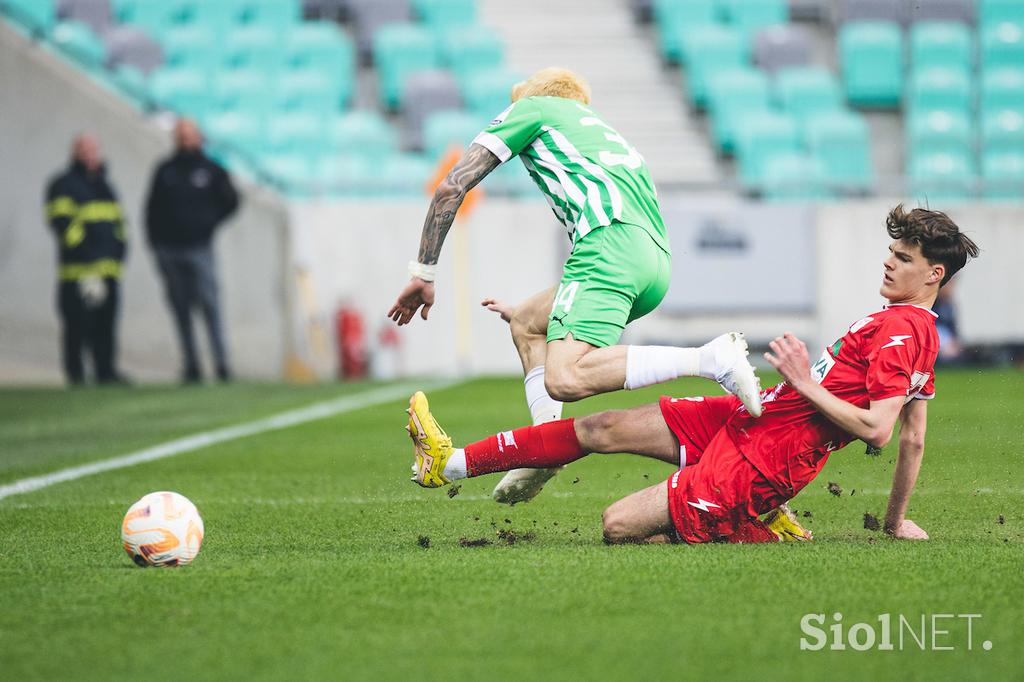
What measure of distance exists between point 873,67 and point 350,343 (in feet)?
28.7

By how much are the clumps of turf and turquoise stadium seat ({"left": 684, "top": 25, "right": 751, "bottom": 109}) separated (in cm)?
1634

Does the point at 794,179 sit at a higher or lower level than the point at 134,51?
lower

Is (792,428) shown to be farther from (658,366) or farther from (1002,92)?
(1002,92)

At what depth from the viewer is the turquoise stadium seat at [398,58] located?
2112 centimetres

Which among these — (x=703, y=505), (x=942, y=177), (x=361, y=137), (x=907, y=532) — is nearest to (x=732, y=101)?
(x=942, y=177)

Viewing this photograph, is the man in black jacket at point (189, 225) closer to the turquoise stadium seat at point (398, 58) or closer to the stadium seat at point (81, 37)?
the stadium seat at point (81, 37)

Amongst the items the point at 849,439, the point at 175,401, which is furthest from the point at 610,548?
the point at 175,401

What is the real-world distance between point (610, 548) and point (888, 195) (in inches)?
584

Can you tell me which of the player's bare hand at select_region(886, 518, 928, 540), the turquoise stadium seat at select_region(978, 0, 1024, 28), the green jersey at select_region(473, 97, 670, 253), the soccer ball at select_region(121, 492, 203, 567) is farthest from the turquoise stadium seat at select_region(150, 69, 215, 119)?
the player's bare hand at select_region(886, 518, 928, 540)

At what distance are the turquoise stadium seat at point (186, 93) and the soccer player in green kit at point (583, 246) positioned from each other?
54.7 feet

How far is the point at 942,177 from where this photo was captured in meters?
17.8

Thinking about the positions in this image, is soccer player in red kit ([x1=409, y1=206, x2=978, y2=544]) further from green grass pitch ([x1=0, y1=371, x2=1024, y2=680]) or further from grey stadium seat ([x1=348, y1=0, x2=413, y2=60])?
grey stadium seat ([x1=348, y1=0, x2=413, y2=60])

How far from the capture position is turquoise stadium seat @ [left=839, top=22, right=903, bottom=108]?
20398mm

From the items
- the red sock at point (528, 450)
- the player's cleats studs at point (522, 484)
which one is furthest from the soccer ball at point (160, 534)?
the player's cleats studs at point (522, 484)
